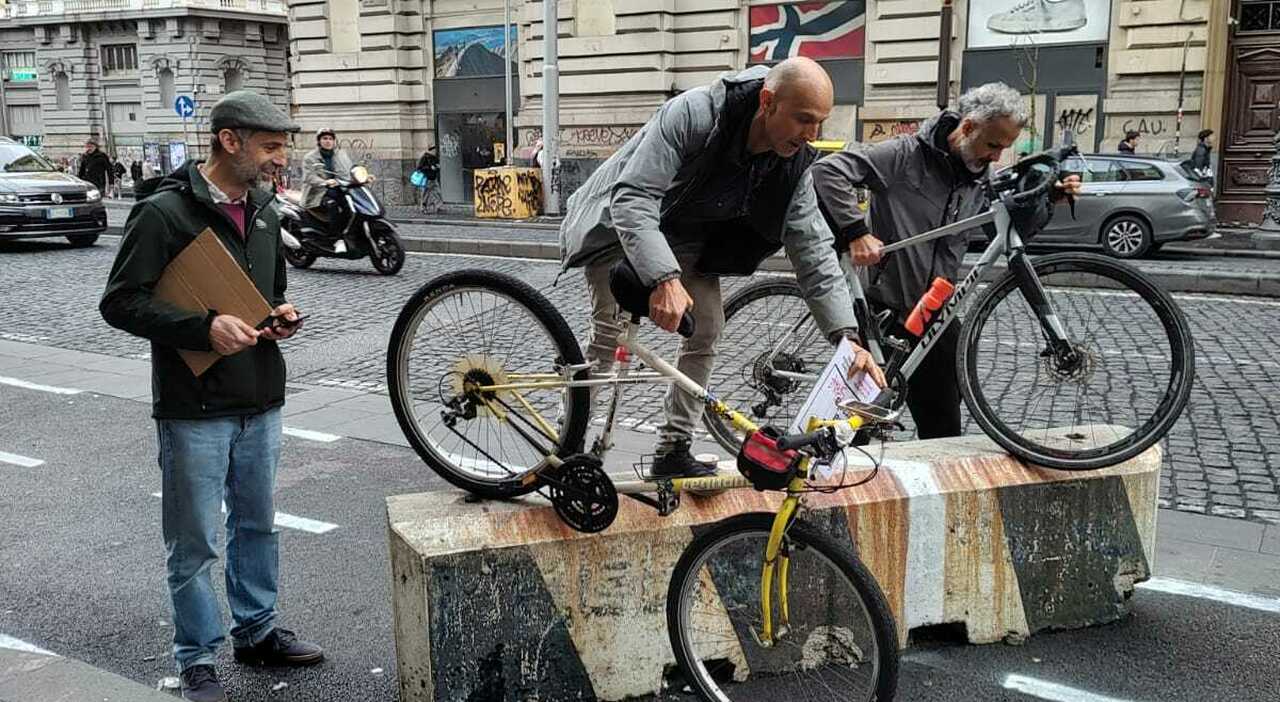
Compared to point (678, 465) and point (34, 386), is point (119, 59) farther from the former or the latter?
point (678, 465)

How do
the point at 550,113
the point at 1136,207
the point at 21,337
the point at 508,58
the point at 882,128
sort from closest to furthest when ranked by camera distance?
the point at 21,337
the point at 1136,207
the point at 882,128
the point at 550,113
the point at 508,58

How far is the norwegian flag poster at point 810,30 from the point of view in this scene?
24.0 meters

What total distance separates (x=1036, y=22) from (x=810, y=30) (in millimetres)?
4709

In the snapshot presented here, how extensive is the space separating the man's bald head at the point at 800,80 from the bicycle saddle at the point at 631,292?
2.05 feet

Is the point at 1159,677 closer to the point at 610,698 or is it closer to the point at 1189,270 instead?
the point at 610,698

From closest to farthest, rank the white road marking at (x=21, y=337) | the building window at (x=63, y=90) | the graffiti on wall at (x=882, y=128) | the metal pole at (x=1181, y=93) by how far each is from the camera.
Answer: the white road marking at (x=21, y=337) → the metal pole at (x=1181, y=93) → the graffiti on wall at (x=882, y=128) → the building window at (x=63, y=90)

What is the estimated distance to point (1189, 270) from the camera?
13156mm

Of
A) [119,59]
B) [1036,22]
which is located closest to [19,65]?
[119,59]

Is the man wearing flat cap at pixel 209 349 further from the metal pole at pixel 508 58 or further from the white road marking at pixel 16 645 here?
the metal pole at pixel 508 58

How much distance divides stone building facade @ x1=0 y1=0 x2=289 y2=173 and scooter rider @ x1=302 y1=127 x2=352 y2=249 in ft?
107

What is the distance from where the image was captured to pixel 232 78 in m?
48.2

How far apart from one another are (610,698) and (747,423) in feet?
3.25

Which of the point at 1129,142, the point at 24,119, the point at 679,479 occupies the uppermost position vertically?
the point at 24,119

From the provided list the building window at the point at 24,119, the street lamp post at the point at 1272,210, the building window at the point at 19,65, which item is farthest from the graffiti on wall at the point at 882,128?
the building window at the point at 19,65
